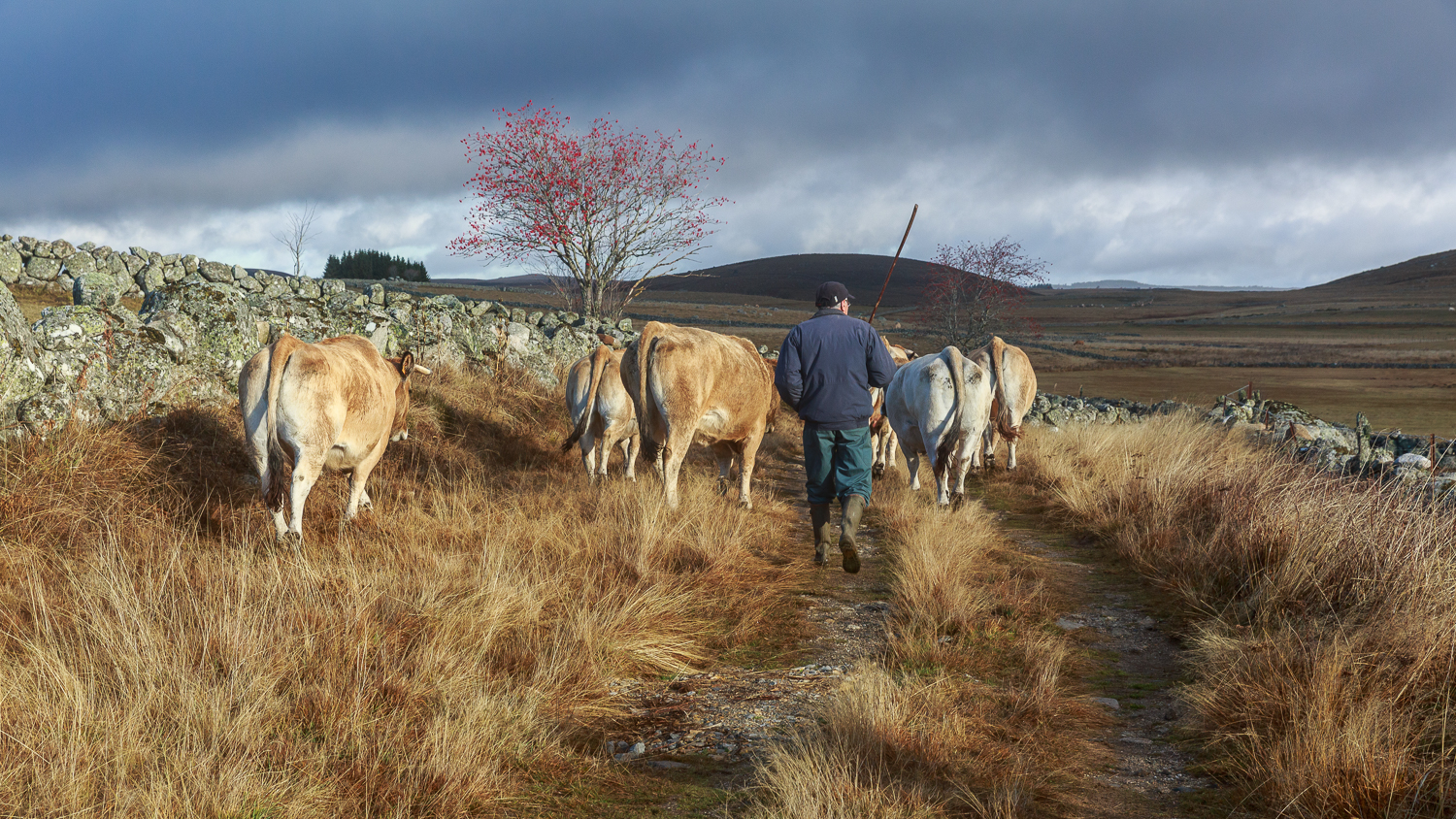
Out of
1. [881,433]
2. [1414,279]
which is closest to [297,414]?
[881,433]

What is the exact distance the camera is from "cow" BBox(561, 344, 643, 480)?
10094 mm

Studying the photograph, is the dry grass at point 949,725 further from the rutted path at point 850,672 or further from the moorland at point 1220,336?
the moorland at point 1220,336

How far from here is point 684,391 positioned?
8.08 metres

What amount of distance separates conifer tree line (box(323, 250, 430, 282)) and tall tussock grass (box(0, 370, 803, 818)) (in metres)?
53.4

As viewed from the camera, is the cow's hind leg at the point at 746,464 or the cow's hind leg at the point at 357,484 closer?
the cow's hind leg at the point at 357,484

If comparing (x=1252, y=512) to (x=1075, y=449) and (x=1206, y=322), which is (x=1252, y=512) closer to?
(x=1075, y=449)

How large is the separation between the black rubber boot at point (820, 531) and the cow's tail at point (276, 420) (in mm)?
4232

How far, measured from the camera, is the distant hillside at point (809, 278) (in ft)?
456

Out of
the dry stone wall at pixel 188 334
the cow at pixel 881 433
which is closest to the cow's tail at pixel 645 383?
the cow at pixel 881 433

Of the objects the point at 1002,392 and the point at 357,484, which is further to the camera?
the point at 1002,392

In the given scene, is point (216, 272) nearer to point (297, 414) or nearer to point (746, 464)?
point (297, 414)

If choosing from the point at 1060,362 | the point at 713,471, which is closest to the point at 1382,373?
the point at 1060,362

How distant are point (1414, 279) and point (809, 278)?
106 metres

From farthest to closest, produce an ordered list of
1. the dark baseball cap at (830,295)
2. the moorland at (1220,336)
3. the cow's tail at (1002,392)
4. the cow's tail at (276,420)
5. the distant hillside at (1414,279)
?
the distant hillside at (1414,279)
the moorland at (1220,336)
the cow's tail at (1002,392)
the dark baseball cap at (830,295)
the cow's tail at (276,420)
